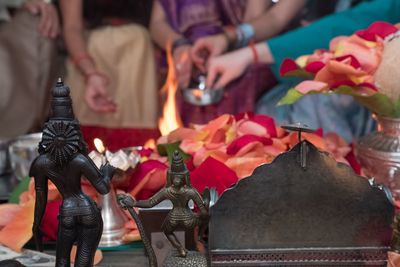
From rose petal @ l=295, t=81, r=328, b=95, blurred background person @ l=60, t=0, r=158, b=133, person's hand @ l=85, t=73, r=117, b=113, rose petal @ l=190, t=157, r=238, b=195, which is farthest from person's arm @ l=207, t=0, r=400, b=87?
rose petal @ l=190, t=157, r=238, b=195

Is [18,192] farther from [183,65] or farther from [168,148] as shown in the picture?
[183,65]

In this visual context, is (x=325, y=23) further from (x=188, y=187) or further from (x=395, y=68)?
(x=188, y=187)

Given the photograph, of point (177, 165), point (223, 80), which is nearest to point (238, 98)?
point (223, 80)

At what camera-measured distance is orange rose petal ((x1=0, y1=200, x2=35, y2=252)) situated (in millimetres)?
985

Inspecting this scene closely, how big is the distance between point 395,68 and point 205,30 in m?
0.91

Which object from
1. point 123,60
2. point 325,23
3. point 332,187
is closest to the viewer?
point 332,187

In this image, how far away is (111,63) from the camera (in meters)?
1.98

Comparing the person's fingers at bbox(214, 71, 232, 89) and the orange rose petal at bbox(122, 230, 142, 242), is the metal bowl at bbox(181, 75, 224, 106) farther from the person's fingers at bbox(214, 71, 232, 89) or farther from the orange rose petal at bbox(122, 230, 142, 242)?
the orange rose petal at bbox(122, 230, 142, 242)

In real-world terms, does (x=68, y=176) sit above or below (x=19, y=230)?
above

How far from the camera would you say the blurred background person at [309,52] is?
1.80m

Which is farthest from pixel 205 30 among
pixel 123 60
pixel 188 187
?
pixel 188 187

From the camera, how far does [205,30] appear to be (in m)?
1.88

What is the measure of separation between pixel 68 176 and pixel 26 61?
4.18 ft

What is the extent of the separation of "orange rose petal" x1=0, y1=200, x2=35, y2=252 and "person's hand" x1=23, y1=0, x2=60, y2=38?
1033 millimetres
